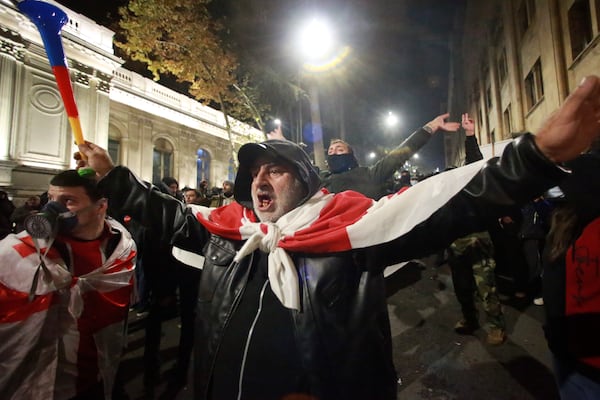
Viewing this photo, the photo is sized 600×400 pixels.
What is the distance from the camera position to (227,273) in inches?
64.2

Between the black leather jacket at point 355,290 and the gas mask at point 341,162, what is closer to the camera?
the black leather jacket at point 355,290

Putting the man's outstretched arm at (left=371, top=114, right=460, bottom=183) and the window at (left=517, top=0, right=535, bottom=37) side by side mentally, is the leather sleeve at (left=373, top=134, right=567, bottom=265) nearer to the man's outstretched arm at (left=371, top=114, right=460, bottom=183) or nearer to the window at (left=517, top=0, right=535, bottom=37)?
the man's outstretched arm at (left=371, top=114, right=460, bottom=183)

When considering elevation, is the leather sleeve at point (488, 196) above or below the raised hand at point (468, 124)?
below

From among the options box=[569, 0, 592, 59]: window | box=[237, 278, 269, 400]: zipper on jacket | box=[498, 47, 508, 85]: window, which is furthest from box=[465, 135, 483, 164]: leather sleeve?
box=[498, 47, 508, 85]: window

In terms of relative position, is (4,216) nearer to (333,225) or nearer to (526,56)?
(333,225)

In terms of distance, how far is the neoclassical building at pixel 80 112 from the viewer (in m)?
10.6

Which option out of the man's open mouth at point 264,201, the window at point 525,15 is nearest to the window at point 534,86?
the window at point 525,15

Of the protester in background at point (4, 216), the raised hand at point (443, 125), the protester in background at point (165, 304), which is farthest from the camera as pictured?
the protester in background at point (4, 216)

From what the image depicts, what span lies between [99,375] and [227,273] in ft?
4.30

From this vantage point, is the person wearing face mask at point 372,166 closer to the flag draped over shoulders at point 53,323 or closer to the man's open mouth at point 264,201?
the man's open mouth at point 264,201

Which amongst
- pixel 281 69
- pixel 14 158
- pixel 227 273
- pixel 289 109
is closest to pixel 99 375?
pixel 227 273

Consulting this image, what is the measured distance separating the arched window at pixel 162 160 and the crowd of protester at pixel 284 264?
18249mm

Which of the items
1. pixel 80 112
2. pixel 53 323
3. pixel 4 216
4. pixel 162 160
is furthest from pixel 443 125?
pixel 162 160

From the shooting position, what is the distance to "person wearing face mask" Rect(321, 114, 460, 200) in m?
3.65
